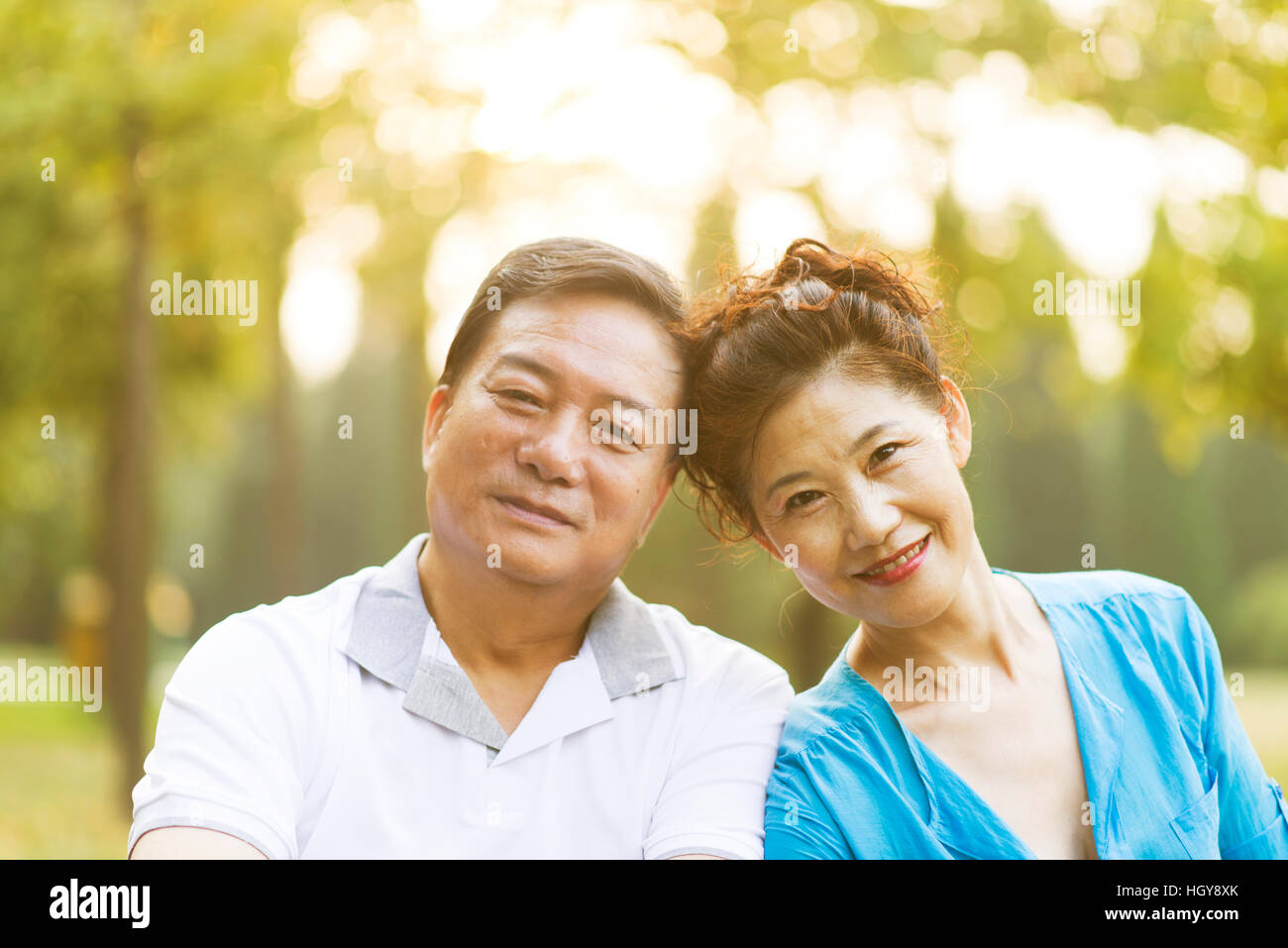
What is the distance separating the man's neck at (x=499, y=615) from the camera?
2.38 meters

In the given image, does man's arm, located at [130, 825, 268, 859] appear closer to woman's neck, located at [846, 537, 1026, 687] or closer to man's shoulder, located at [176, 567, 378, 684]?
man's shoulder, located at [176, 567, 378, 684]

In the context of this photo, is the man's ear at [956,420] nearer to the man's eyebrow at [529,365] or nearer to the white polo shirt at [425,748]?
the white polo shirt at [425,748]

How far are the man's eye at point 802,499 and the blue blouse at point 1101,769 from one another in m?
0.42

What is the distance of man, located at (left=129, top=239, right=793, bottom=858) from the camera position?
2.17 meters

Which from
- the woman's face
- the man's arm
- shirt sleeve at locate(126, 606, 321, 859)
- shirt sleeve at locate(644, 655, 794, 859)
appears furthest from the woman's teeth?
the man's arm

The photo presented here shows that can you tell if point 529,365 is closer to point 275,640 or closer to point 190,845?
point 275,640

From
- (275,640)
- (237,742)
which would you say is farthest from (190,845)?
(275,640)

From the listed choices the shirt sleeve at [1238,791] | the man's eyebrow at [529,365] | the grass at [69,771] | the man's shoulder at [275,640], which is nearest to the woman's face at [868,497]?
the man's eyebrow at [529,365]

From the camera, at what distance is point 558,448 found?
2.26m

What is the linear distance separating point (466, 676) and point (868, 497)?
92cm

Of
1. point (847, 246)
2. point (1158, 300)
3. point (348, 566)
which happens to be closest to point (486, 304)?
point (847, 246)

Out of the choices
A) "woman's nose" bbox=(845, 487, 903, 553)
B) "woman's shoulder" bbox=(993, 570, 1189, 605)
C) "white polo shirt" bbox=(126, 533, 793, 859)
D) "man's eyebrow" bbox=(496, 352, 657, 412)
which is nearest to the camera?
"white polo shirt" bbox=(126, 533, 793, 859)

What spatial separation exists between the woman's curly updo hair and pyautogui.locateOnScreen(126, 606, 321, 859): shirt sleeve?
986 mm
